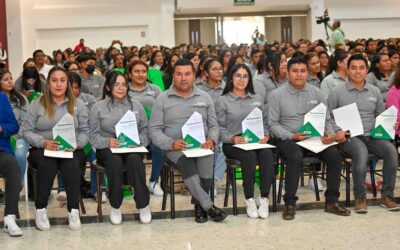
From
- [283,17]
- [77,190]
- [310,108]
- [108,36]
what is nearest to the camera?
[77,190]

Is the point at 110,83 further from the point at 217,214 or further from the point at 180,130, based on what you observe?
the point at 217,214

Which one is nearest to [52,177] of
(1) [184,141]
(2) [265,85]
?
(1) [184,141]

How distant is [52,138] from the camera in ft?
16.5

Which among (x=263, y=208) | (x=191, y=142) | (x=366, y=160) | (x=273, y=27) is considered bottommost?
(x=263, y=208)

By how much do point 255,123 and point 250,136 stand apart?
0.12 metres

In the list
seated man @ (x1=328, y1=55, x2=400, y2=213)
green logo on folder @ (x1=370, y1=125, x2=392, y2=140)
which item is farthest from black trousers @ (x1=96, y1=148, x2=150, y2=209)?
green logo on folder @ (x1=370, y1=125, x2=392, y2=140)

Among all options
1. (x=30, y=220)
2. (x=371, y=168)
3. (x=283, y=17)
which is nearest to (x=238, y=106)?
(x=371, y=168)

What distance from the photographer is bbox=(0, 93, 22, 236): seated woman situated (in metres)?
4.76

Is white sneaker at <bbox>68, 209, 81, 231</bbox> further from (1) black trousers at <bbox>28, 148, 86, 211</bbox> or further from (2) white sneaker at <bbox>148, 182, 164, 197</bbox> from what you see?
(2) white sneaker at <bbox>148, 182, 164, 197</bbox>

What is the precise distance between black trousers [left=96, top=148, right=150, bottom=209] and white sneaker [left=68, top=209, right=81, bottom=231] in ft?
1.00

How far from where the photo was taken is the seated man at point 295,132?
5.09 m

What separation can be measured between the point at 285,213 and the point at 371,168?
1.10 m

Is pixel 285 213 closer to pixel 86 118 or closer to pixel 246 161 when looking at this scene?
pixel 246 161

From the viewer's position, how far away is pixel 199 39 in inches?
856
